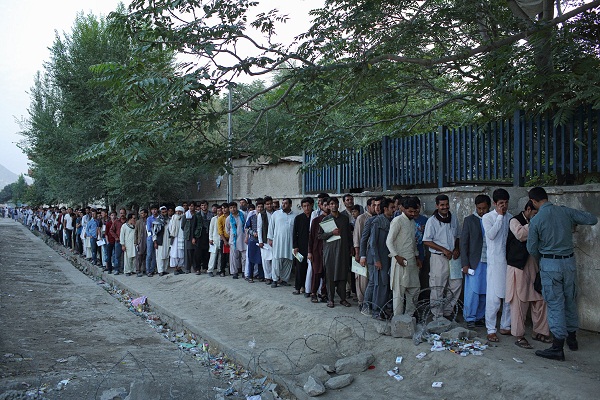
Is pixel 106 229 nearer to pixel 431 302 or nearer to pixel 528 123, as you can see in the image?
pixel 431 302

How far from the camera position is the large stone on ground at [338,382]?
5031mm

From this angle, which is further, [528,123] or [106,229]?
[106,229]

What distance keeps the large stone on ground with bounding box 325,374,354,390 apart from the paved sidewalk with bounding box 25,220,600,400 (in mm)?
57

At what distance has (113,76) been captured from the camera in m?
6.19

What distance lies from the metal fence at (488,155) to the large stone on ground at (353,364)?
312 cm

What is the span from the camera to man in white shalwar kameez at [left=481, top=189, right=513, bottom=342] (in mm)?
5813

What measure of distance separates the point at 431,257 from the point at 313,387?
2.54 m

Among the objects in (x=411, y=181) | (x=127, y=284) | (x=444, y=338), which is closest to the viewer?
(x=444, y=338)

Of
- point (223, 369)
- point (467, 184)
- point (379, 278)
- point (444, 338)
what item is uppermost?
point (467, 184)

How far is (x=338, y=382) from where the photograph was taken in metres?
5.04

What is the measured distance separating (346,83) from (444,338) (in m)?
4.54

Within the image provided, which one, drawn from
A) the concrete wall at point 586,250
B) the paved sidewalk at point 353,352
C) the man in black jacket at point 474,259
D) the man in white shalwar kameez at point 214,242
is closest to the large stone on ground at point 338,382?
the paved sidewalk at point 353,352

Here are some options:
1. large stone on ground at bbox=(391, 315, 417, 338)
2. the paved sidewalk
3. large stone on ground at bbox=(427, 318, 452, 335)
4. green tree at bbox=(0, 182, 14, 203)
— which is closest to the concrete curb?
the paved sidewalk

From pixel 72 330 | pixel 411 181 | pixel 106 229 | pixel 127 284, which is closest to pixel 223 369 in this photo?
pixel 72 330
